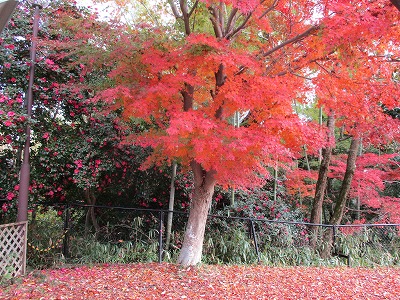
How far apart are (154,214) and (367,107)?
5.23 meters

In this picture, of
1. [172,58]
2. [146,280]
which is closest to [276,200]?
[146,280]

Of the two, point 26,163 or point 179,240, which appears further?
point 179,240

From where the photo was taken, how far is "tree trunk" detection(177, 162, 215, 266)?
6.25 m

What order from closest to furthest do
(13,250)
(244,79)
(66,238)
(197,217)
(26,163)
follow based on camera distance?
1. (244,79)
2. (13,250)
3. (26,163)
4. (197,217)
5. (66,238)

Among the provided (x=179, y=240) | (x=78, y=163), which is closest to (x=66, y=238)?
(x=78, y=163)

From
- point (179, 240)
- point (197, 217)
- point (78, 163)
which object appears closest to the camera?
point (197, 217)

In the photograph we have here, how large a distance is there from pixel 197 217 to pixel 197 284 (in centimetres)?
137

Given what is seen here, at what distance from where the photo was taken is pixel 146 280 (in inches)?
209

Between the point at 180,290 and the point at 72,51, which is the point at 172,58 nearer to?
Result: the point at 72,51

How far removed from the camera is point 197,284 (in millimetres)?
5238

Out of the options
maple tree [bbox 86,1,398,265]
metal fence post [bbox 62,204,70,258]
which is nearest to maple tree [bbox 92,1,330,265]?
maple tree [bbox 86,1,398,265]

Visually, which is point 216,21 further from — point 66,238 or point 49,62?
point 66,238

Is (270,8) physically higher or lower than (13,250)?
higher

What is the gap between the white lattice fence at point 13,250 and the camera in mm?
5255
